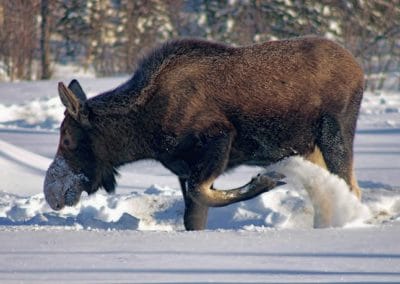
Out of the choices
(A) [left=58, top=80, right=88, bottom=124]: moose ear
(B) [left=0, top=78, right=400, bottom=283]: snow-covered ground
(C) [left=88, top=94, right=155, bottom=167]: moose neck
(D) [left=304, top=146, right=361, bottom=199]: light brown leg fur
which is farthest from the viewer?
(D) [left=304, top=146, right=361, bottom=199]: light brown leg fur

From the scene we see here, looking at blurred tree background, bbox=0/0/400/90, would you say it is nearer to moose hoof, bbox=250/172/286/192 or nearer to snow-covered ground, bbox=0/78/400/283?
snow-covered ground, bbox=0/78/400/283

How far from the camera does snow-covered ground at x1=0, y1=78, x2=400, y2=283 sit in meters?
5.73

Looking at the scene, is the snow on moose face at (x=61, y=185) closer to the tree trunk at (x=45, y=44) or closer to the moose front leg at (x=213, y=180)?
the moose front leg at (x=213, y=180)

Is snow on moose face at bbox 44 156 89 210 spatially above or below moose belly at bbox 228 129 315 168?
below

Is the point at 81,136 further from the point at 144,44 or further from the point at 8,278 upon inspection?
the point at 144,44

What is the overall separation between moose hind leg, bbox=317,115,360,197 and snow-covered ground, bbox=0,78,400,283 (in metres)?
0.13

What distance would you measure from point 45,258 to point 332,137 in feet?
Result: 10.8

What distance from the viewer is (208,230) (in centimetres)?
736

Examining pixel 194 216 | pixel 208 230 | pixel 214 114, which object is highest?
pixel 214 114

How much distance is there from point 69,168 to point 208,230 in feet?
6.64

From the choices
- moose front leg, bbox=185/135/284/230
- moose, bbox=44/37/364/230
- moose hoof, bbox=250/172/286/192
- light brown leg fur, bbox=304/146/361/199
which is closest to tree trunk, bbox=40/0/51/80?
moose, bbox=44/37/364/230

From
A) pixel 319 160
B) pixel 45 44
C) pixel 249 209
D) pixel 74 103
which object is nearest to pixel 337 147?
pixel 319 160

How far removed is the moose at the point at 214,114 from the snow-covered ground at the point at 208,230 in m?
0.31

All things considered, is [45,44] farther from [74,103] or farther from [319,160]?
[319,160]
